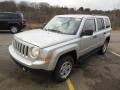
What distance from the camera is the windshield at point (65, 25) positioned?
19.4 feet

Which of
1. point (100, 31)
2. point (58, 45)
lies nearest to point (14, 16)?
point (100, 31)

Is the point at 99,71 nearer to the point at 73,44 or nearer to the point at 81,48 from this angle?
the point at 81,48

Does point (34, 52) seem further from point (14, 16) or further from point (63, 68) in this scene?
point (14, 16)

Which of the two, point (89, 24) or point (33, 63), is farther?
point (89, 24)

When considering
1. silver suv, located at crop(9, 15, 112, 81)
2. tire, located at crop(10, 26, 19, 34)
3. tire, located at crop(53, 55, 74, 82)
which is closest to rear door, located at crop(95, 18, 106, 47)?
silver suv, located at crop(9, 15, 112, 81)

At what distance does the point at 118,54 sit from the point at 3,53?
17.6ft

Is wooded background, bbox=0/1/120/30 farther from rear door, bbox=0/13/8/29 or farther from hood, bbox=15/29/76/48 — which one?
Result: hood, bbox=15/29/76/48

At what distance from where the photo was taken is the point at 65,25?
6.19 meters

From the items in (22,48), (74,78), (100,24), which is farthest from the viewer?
(100,24)

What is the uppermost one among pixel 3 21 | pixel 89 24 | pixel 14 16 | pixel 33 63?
pixel 89 24

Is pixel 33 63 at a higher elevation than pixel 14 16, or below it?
higher

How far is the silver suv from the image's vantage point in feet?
15.2

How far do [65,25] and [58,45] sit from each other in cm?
143

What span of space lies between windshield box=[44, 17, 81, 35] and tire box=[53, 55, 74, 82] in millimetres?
901
